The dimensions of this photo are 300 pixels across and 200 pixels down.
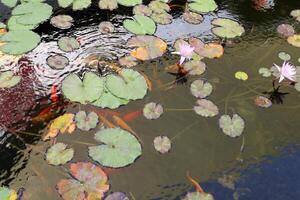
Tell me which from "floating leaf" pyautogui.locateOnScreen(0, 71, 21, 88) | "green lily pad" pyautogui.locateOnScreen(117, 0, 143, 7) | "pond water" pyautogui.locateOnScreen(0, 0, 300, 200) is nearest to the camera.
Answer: "pond water" pyautogui.locateOnScreen(0, 0, 300, 200)

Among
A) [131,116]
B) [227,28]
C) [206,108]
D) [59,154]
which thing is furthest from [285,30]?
[59,154]

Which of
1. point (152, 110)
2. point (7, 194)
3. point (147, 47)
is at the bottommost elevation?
point (7, 194)

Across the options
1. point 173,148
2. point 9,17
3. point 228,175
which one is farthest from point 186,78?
point 9,17

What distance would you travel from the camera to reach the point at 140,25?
9.59 ft

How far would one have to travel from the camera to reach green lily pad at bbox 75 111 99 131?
7.60ft

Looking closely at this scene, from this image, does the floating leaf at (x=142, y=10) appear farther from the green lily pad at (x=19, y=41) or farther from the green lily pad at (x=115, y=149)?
the green lily pad at (x=115, y=149)

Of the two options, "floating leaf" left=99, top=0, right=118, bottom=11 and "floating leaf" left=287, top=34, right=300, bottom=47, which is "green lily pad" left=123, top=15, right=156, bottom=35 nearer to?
"floating leaf" left=99, top=0, right=118, bottom=11

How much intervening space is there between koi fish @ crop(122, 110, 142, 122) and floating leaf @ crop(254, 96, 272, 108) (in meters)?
0.75

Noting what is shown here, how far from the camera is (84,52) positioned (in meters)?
2.76

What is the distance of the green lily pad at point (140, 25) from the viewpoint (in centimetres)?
288

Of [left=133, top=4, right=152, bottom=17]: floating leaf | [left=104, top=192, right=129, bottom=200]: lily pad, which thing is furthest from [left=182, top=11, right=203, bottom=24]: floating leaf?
[left=104, top=192, right=129, bottom=200]: lily pad

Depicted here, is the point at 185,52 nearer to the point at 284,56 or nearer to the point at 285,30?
the point at 284,56

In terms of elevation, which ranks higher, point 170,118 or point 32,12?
point 32,12

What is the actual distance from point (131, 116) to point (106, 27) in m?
0.84
